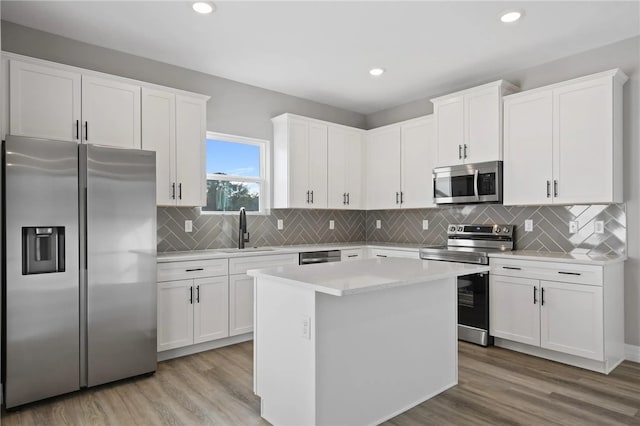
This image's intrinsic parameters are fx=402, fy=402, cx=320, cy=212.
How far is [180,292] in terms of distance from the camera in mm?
3479

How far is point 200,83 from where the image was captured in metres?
4.15

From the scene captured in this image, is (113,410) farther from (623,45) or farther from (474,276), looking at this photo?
(623,45)

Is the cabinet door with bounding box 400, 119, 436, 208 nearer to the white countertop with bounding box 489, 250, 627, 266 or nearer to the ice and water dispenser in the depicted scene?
the white countertop with bounding box 489, 250, 627, 266

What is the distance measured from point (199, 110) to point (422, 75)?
91.5 inches

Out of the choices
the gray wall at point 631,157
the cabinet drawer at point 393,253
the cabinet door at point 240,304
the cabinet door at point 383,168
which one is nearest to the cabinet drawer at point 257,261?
the cabinet door at point 240,304

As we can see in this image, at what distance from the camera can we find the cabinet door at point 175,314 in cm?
338

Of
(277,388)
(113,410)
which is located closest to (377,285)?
(277,388)

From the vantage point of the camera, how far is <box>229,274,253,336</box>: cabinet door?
3793mm

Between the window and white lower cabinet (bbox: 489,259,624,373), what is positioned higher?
the window

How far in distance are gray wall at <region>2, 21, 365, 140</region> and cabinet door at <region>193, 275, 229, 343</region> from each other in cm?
165

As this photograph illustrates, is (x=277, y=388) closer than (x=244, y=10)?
Yes

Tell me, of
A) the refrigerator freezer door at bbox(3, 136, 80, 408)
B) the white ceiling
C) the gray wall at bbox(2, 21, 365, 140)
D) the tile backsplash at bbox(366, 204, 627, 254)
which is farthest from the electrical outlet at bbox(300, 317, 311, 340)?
the tile backsplash at bbox(366, 204, 627, 254)

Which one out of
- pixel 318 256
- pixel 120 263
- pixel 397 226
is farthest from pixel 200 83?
pixel 397 226

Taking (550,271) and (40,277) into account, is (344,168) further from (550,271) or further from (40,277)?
(40,277)
